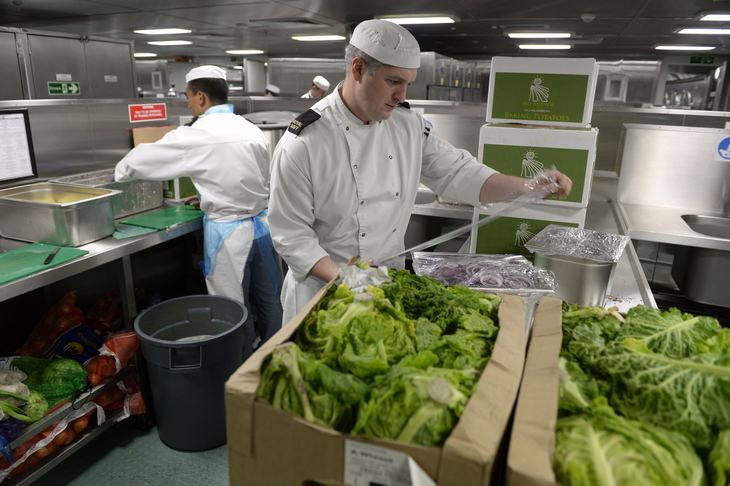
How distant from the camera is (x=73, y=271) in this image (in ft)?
6.70

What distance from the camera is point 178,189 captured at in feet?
10.0

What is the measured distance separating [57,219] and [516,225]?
6.26 feet

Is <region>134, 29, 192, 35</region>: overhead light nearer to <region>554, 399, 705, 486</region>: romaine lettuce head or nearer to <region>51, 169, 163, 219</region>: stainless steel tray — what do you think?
<region>51, 169, 163, 219</region>: stainless steel tray

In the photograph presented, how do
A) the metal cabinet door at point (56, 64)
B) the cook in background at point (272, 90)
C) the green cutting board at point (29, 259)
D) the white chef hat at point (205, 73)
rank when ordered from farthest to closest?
the cook in background at point (272, 90), the metal cabinet door at point (56, 64), the white chef hat at point (205, 73), the green cutting board at point (29, 259)

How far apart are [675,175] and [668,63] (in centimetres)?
715

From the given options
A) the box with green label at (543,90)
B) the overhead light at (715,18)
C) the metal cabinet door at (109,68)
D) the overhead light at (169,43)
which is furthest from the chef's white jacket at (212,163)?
the overhead light at (169,43)

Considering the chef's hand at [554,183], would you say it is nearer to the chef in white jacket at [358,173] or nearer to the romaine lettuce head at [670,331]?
the chef in white jacket at [358,173]

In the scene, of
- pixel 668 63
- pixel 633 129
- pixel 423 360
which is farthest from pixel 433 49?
pixel 423 360

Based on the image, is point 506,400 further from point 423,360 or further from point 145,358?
point 145,358

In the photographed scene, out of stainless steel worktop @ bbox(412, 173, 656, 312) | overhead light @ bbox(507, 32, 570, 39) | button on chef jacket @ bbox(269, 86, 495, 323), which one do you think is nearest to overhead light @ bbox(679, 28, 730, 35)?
overhead light @ bbox(507, 32, 570, 39)

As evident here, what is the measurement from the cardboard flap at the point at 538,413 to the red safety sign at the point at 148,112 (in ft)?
10.1

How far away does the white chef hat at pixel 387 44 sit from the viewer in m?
1.54

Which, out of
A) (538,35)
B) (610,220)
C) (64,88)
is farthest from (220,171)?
(538,35)

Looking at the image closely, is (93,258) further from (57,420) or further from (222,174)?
(222,174)
